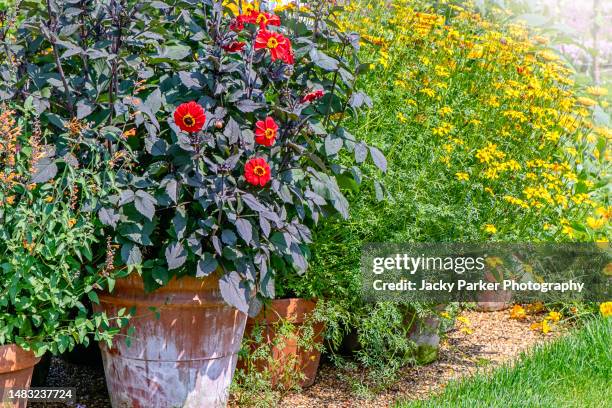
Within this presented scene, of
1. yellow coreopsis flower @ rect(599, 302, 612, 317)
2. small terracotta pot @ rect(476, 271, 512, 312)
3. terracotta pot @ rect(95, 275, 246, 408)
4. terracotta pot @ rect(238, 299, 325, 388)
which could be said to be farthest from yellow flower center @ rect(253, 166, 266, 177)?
yellow coreopsis flower @ rect(599, 302, 612, 317)

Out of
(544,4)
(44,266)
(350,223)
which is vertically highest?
(544,4)

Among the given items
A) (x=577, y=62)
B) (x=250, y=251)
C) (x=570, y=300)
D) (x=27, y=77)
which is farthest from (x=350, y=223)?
(x=577, y=62)

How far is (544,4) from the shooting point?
305 inches

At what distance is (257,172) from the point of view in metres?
2.35

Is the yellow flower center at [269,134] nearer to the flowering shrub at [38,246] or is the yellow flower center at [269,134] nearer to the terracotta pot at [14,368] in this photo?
the flowering shrub at [38,246]

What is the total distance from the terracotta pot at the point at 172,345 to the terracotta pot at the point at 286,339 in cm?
26

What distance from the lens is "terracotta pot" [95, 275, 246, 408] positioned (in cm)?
260

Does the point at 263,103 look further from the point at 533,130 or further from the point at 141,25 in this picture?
the point at 533,130

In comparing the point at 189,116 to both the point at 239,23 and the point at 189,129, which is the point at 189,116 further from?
the point at 239,23

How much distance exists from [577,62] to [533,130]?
3937 millimetres

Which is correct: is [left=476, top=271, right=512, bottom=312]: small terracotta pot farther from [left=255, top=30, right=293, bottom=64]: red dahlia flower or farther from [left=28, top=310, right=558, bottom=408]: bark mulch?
[left=255, top=30, right=293, bottom=64]: red dahlia flower

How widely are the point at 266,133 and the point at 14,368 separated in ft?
3.32

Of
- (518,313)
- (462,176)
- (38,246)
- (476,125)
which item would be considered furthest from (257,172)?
(518,313)

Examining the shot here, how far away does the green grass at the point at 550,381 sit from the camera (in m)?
2.95
